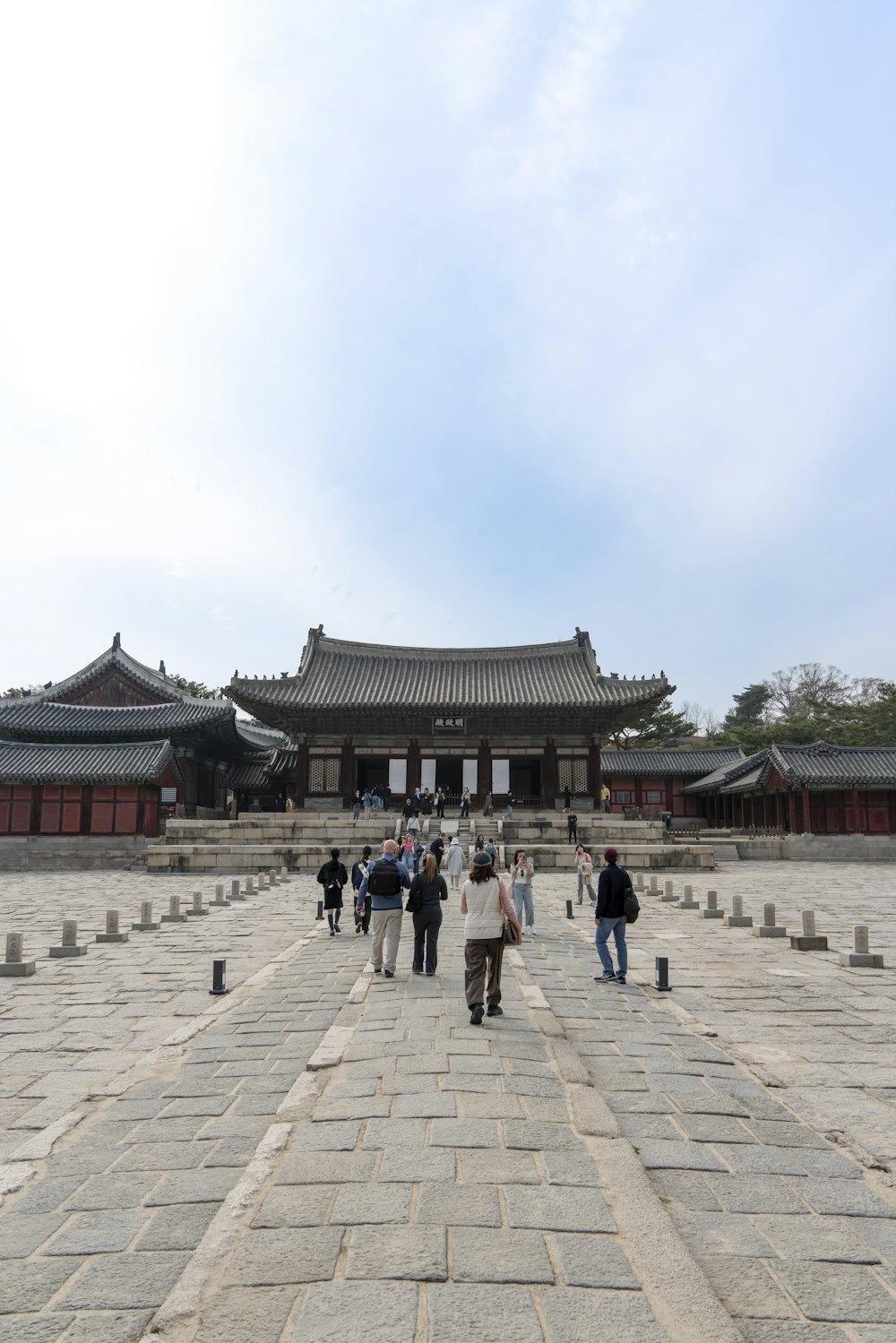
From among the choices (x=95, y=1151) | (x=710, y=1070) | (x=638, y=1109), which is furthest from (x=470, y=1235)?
(x=710, y=1070)

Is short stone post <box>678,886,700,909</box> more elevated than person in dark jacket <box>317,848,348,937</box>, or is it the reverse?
person in dark jacket <box>317,848,348,937</box>

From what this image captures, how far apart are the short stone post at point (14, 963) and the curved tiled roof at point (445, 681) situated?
26854 millimetres

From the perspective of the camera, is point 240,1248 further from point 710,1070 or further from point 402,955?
point 402,955

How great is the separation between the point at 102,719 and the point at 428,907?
35684 millimetres

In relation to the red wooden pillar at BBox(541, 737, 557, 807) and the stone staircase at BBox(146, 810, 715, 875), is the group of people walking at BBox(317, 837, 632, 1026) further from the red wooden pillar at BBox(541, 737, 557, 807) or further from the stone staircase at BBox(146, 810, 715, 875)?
the red wooden pillar at BBox(541, 737, 557, 807)

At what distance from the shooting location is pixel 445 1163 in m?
4.55

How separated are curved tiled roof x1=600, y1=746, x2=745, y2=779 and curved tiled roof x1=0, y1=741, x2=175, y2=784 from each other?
90.1 feet

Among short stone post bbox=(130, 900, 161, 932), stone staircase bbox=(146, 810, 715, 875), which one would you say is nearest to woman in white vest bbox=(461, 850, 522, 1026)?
short stone post bbox=(130, 900, 161, 932)

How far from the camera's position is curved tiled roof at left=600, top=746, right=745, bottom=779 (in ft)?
168

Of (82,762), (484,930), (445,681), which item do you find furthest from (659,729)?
(484,930)

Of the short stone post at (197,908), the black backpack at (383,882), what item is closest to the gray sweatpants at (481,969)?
the black backpack at (383,882)

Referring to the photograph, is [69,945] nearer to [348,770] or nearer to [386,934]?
[386,934]

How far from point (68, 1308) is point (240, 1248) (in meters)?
0.71

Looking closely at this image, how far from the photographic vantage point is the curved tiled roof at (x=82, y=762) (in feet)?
112
